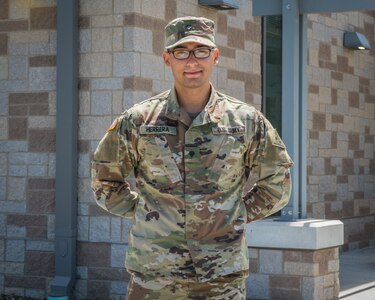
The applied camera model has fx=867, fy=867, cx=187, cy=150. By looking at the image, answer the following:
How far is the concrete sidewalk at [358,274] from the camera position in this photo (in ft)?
27.9

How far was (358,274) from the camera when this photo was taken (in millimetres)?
9914

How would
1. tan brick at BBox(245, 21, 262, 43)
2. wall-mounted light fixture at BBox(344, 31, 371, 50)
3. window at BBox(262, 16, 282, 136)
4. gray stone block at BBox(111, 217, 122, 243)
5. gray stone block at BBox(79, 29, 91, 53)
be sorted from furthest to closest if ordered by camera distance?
1. wall-mounted light fixture at BBox(344, 31, 371, 50)
2. window at BBox(262, 16, 282, 136)
3. tan brick at BBox(245, 21, 262, 43)
4. gray stone block at BBox(79, 29, 91, 53)
5. gray stone block at BBox(111, 217, 122, 243)

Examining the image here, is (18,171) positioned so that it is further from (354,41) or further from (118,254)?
(354,41)

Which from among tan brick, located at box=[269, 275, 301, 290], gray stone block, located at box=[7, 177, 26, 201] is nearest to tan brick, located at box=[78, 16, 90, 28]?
gray stone block, located at box=[7, 177, 26, 201]

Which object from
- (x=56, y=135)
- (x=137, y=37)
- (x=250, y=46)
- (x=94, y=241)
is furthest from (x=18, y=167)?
(x=250, y=46)

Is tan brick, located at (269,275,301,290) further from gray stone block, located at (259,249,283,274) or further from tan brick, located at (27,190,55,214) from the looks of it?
tan brick, located at (27,190,55,214)

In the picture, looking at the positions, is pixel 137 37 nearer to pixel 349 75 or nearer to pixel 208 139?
pixel 208 139

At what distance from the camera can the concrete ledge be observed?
24.9 feet

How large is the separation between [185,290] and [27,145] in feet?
16.7

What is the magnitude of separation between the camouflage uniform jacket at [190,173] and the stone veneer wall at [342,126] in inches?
306

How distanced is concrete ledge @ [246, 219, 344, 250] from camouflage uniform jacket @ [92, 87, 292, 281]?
404 centimetres

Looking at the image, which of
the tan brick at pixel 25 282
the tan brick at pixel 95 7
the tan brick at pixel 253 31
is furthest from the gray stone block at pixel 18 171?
the tan brick at pixel 253 31

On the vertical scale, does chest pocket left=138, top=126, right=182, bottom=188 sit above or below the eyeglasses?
below

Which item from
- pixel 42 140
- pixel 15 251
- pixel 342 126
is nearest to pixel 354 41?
pixel 342 126
